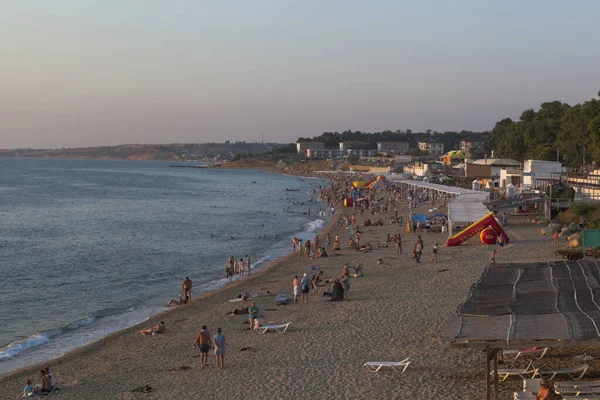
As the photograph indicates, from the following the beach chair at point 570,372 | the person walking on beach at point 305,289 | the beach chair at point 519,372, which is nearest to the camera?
the beach chair at point 570,372

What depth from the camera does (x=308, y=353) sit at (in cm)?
1278

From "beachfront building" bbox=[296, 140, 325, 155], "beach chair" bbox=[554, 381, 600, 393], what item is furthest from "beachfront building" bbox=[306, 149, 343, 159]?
"beach chair" bbox=[554, 381, 600, 393]

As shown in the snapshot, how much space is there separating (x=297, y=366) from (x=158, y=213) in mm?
44054

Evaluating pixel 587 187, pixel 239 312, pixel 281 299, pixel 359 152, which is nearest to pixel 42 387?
pixel 239 312

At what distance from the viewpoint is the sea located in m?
17.6

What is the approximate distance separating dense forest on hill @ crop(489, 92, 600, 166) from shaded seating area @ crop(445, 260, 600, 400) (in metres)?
31.4

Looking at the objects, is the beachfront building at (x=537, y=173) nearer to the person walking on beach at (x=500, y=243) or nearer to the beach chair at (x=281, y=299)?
the person walking on beach at (x=500, y=243)

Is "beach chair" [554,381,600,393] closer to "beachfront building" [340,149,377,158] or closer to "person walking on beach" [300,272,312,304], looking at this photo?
"person walking on beach" [300,272,312,304]

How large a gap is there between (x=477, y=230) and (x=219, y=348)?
15915mm

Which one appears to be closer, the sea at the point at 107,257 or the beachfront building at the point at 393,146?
the sea at the point at 107,257

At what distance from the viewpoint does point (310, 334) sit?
14.2 metres

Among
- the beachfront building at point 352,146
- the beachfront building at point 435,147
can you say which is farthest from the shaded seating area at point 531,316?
the beachfront building at point 352,146

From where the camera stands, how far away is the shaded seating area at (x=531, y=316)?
298 inches

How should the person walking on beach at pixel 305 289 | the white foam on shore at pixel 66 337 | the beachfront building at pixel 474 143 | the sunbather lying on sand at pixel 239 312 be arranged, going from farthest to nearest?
the beachfront building at pixel 474 143 < the person walking on beach at pixel 305 289 < the sunbather lying on sand at pixel 239 312 < the white foam on shore at pixel 66 337
